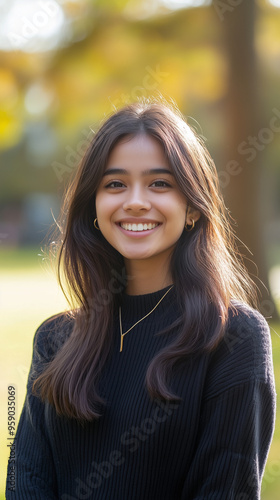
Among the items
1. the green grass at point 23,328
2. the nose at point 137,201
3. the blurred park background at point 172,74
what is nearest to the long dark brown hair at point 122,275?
the nose at point 137,201

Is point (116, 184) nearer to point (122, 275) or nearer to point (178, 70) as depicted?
point (122, 275)

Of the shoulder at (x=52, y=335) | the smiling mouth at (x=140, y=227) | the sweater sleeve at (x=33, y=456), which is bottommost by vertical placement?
the sweater sleeve at (x=33, y=456)

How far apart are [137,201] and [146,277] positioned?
32cm

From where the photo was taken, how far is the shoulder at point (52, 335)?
2.36 metres

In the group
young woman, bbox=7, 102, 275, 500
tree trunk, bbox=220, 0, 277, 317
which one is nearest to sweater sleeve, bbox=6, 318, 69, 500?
young woman, bbox=7, 102, 275, 500

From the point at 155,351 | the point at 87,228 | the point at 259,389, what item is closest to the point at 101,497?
the point at 155,351

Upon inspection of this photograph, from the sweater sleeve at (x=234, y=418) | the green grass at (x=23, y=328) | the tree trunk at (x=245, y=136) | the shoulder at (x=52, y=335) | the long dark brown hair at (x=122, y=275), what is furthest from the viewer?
the tree trunk at (x=245, y=136)

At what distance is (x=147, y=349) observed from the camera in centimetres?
214

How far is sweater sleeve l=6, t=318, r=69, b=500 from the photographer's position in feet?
7.16

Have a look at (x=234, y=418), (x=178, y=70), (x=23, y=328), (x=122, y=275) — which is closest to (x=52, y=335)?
(x=122, y=275)

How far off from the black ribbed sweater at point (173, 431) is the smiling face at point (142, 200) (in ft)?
0.68

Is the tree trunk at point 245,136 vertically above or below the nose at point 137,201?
above

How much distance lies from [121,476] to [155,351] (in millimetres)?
402

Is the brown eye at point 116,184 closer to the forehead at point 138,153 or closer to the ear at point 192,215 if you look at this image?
the forehead at point 138,153
